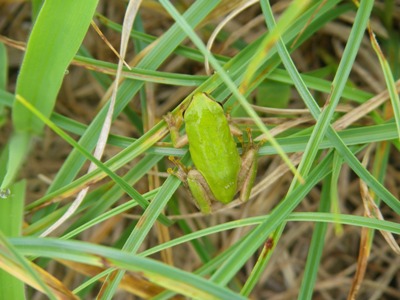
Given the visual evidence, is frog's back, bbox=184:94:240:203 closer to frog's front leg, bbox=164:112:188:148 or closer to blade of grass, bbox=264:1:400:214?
frog's front leg, bbox=164:112:188:148

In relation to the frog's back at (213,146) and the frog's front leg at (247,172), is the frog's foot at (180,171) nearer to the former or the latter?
the frog's back at (213,146)

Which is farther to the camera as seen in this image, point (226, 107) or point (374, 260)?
point (374, 260)

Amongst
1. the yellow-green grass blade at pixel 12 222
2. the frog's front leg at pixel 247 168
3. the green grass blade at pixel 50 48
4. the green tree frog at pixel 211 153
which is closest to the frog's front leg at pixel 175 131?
the green tree frog at pixel 211 153

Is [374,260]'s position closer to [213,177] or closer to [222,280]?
[213,177]

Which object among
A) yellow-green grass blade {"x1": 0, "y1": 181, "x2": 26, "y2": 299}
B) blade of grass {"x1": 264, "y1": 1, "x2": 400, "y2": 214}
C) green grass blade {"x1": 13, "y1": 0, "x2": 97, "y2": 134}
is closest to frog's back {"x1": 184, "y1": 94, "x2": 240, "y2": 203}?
blade of grass {"x1": 264, "y1": 1, "x2": 400, "y2": 214}

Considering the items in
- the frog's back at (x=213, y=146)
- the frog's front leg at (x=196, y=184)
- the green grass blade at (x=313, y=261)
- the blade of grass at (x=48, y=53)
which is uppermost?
the blade of grass at (x=48, y=53)

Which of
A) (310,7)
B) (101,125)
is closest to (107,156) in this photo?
(101,125)

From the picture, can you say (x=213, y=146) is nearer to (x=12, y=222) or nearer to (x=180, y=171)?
(x=180, y=171)
